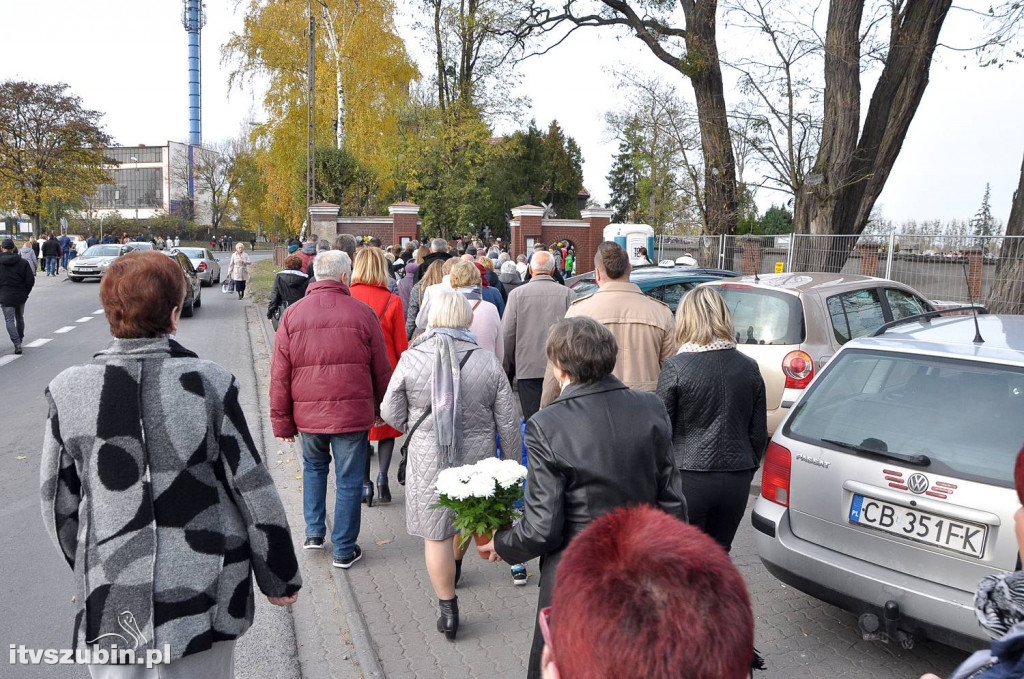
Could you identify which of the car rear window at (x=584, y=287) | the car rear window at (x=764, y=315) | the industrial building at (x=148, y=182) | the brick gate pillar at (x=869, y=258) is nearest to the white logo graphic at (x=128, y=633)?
the car rear window at (x=764, y=315)

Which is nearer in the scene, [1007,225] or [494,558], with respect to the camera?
[494,558]

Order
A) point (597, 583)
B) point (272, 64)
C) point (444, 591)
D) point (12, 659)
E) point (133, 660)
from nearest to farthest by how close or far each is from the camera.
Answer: point (597, 583), point (133, 660), point (12, 659), point (444, 591), point (272, 64)

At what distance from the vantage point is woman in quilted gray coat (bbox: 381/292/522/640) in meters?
3.98

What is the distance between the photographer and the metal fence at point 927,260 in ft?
37.0

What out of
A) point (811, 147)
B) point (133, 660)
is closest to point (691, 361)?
point (133, 660)

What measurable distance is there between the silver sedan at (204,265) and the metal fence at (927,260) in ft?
60.2

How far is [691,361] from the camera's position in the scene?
3.74 meters

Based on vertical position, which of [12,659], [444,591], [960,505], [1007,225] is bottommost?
[12,659]

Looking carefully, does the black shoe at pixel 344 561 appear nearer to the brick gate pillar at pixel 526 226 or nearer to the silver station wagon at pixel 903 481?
the silver station wagon at pixel 903 481

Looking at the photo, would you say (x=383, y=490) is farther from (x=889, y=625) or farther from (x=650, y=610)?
(x=650, y=610)

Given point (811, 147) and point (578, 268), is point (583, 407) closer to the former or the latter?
point (811, 147)

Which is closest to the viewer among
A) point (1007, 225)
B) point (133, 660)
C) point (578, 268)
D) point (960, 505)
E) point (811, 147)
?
point (133, 660)

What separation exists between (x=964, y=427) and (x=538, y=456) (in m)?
2.11

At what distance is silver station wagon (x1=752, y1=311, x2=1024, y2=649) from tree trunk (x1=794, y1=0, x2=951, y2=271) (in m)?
11.4
